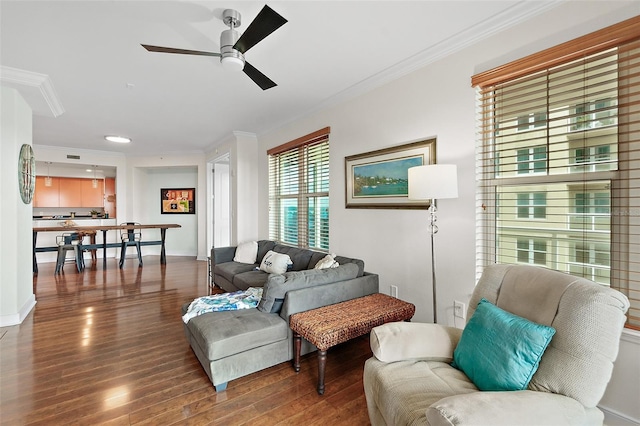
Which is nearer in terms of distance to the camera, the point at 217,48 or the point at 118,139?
the point at 217,48

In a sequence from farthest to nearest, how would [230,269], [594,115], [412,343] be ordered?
[230,269], [594,115], [412,343]

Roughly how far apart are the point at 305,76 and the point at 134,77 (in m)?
1.78

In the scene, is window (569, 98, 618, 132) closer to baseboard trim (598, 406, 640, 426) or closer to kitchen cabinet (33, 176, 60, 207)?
baseboard trim (598, 406, 640, 426)

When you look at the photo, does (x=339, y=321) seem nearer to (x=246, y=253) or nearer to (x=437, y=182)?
(x=437, y=182)

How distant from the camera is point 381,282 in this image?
3.09 meters

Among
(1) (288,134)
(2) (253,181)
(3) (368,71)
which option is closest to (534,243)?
(3) (368,71)

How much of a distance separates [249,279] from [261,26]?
2742 millimetres

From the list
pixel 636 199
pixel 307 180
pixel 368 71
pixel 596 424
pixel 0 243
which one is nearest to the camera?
pixel 596 424

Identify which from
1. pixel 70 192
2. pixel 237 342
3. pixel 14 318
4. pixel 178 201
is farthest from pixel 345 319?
pixel 70 192

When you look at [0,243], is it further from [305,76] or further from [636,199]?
[636,199]

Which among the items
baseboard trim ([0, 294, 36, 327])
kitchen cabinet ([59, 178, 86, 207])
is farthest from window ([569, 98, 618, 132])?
kitchen cabinet ([59, 178, 86, 207])

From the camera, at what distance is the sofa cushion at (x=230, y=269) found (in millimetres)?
3975

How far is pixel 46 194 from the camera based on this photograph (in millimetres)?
7469

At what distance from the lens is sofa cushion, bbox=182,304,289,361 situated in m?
2.03
